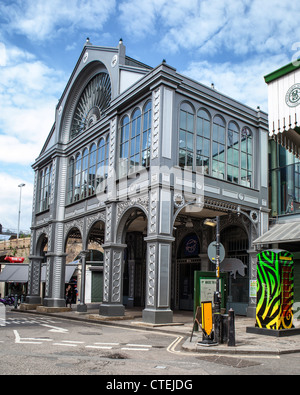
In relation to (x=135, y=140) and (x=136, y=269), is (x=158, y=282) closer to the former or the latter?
(x=135, y=140)

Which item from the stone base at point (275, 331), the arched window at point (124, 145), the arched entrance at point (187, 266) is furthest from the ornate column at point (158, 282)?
the arched entrance at point (187, 266)

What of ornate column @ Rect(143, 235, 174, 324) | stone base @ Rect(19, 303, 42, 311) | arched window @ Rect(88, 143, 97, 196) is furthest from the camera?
stone base @ Rect(19, 303, 42, 311)

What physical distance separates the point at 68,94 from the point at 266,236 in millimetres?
16013

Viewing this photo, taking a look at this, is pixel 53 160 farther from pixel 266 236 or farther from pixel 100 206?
pixel 266 236

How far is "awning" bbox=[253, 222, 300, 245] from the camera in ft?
62.9

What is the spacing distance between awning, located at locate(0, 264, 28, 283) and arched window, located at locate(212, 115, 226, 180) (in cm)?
2189

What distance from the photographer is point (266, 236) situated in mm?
20875

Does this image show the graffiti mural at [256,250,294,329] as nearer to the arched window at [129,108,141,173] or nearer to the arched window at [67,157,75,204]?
the arched window at [129,108,141,173]

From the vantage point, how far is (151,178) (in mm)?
18312

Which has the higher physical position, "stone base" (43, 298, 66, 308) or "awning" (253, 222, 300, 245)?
"awning" (253, 222, 300, 245)

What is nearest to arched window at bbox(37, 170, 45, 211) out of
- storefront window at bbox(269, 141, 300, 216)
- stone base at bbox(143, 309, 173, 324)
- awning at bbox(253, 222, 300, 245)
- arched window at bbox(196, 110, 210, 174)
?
arched window at bbox(196, 110, 210, 174)

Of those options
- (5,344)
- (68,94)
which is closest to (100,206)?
(68,94)

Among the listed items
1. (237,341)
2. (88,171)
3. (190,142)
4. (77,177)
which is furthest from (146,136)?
(237,341)

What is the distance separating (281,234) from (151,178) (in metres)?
6.68
